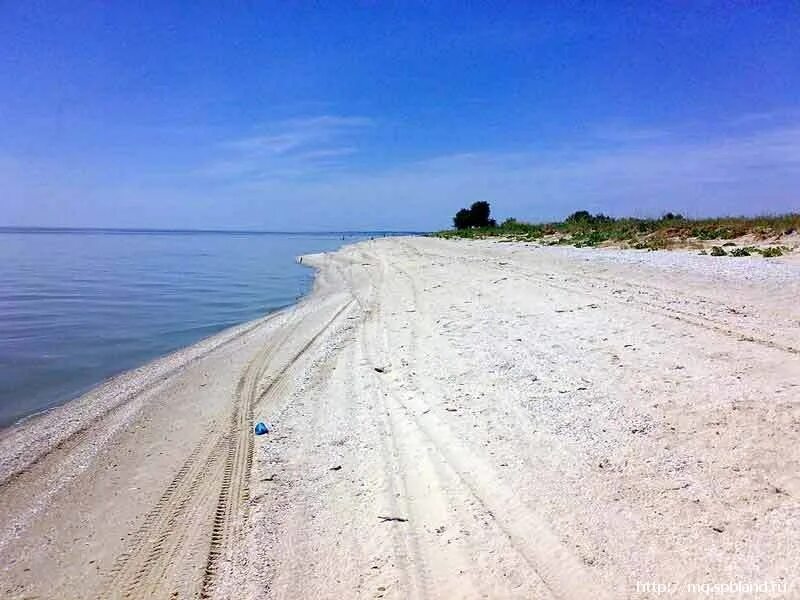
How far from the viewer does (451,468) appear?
→ 4184mm

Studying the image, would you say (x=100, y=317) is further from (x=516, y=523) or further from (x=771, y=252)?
(x=771, y=252)

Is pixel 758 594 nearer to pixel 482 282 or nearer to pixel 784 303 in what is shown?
pixel 784 303

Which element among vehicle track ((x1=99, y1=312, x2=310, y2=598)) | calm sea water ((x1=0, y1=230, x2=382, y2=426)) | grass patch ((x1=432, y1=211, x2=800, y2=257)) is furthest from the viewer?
grass patch ((x1=432, y1=211, x2=800, y2=257))

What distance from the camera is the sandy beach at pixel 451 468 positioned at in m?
3.05

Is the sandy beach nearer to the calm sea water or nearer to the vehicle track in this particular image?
the vehicle track

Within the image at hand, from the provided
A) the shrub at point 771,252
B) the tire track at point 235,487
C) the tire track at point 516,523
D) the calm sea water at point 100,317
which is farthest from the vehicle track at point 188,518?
the shrub at point 771,252

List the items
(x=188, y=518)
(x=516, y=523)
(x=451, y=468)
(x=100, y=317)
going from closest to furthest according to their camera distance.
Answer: (x=516, y=523)
(x=188, y=518)
(x=451, y=468)
(x=100, y=317)

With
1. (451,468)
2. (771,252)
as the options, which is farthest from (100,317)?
(771,252)

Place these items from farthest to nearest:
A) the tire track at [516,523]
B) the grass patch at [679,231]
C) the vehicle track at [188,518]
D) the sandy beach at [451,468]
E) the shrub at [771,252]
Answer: the grass patch at [679,231] < the shrub at [771,252] < the vehicle track at [188,518] < the sandy beach at [451,468] < the tire track at [516,523]

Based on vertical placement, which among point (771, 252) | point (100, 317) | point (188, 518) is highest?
point (771, 252)

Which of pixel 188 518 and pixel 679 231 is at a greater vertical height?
pixel 679 231

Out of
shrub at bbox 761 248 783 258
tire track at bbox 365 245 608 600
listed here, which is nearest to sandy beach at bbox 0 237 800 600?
tire track at bbox 365 245 608 600

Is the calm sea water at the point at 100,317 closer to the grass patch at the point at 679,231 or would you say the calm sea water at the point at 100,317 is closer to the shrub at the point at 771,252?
the grass patch at the point at 679,231

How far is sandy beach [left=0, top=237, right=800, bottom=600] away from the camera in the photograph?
3053mm
